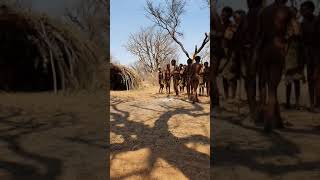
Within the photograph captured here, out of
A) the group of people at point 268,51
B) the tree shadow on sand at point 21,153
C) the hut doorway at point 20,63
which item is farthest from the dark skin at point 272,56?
the hut doorway at point 20,63

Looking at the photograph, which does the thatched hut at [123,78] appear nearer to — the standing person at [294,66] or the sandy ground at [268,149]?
the sandy ground at [268,149]

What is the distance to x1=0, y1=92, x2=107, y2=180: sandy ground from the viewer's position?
9.34 feet

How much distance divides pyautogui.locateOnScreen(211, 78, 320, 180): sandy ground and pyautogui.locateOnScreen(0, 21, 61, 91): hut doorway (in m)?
1.27

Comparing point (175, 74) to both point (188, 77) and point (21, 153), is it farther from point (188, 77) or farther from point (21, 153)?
point (21, 153)

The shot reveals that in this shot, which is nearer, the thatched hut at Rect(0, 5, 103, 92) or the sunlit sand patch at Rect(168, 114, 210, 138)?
the thatched hut at Rect(0, 5, 103, 92)

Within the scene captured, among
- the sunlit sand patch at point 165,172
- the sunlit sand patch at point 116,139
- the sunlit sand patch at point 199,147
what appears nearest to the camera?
the sunlit sand patch at point 165,172

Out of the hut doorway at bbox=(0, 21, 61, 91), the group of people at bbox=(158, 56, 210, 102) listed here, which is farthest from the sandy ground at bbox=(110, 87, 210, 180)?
the hut doorway at bbox=(0, 21, 61, 91)

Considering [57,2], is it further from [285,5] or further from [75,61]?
[285,5]

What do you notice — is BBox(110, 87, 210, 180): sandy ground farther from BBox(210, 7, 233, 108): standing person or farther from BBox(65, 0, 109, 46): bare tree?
BBox(210, 7, 233, 108): standing person

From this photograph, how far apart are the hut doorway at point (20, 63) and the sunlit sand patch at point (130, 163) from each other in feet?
8.81

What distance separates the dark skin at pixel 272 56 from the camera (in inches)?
104

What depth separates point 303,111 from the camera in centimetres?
272

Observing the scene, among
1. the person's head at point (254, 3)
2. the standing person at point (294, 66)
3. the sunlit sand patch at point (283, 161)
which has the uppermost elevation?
the person's head at point (254, 3)

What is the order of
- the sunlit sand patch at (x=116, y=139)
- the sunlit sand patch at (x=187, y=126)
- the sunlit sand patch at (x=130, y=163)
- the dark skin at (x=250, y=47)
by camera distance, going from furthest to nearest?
the sunlit sand patch at (x=187, y=126) < the sunlit sand patch at (x=116, y=139) < the sunlit sand patch at (x=130, y=163) < the dark skin at (x=250, y=47)
